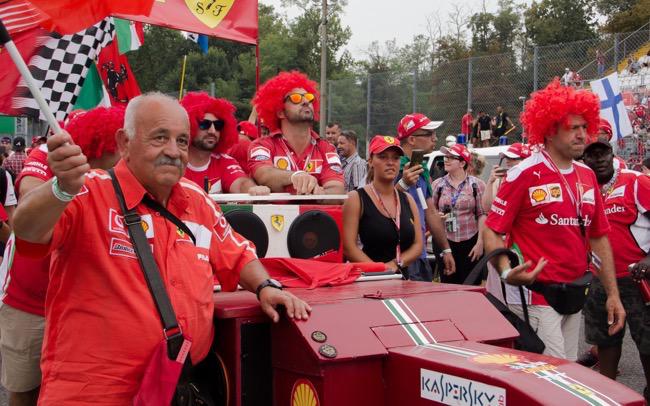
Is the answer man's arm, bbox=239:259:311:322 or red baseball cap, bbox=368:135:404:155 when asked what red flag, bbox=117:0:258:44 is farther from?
man's arm, bbox=239:259:311:322

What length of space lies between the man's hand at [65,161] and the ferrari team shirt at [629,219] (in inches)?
185

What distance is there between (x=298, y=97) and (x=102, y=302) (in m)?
3.27

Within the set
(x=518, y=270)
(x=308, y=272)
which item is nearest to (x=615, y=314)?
(x=518, y=270)

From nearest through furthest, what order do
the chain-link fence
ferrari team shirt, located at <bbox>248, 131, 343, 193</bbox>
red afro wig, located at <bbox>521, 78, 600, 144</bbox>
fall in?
red afro wig, located at <bbox>521, 78, 600, 144</bbox>
ferrari team shirt, located at <bbox>248, 131, 343, 193</bbox>
the chain-link fence

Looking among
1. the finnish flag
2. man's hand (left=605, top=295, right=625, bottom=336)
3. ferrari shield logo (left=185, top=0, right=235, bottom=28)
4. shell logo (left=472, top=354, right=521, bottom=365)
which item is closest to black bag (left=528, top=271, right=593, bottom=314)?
man's hand (left=605, top=295, right=625, bottom=336)

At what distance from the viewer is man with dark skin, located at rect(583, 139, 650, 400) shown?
6.17m

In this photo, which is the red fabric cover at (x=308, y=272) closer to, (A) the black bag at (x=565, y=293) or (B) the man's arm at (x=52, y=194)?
(A) the black bag at (x=565, y=293)

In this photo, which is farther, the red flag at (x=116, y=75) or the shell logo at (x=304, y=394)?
the red flag at (x=116, y=75)

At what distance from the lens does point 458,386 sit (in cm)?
288

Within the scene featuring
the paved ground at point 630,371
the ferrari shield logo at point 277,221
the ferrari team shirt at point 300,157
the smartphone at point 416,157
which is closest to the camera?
the ferrari shield logo at point 277,221

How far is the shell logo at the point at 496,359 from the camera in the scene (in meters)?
2.95

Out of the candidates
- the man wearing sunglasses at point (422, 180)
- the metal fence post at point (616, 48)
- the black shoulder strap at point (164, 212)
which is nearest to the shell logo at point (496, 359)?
the black shoulder strap at point (164, 212)

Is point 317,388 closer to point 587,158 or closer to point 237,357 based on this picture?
point 237,357

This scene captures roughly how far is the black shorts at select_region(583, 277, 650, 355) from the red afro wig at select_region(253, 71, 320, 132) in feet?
8.43
